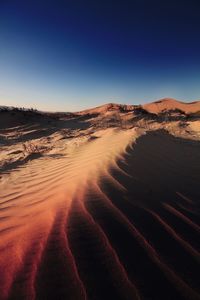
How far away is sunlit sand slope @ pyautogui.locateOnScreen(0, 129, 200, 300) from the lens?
4.73 feet

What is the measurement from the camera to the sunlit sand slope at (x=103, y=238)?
1.44 metres

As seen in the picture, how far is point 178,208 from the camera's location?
Answer: 2.53m

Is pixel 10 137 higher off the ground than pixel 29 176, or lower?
lower

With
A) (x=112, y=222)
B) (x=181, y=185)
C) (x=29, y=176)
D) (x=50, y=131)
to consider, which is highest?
(x=112, y=222)

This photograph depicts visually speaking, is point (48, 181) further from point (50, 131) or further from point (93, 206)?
point (50, 131)

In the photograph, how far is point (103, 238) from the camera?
6.24ft

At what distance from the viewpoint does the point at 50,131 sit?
13.1 metres

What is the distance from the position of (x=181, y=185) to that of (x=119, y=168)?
3.01ft

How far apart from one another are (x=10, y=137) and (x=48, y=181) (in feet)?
26.3

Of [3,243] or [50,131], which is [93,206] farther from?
[50,131]

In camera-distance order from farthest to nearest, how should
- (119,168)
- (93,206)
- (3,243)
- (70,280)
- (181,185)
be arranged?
1. (119,168)
2. (181,185)
3. (93,206)
4. (3,243)
5. (70,280)

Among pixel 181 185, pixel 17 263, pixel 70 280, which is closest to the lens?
pixel 70 280

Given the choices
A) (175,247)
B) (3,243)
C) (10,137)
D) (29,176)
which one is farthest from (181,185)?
(10,137)

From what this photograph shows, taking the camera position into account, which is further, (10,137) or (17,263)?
(10,137)
